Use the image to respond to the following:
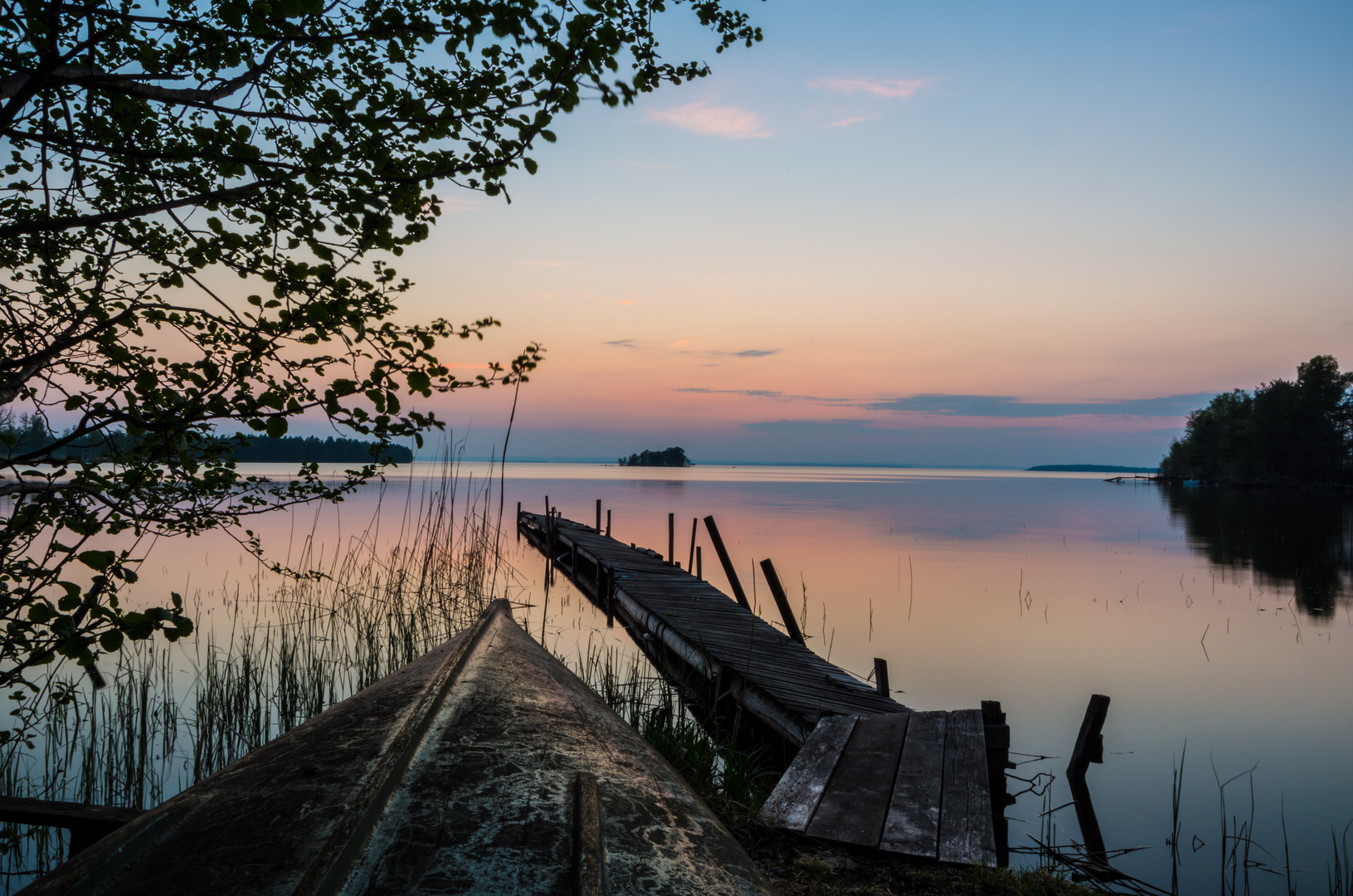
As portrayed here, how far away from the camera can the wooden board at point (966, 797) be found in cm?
395

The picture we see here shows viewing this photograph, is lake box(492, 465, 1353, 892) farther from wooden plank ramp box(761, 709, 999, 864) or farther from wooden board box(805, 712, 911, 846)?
wooden board box(805, 712, 911, 846)

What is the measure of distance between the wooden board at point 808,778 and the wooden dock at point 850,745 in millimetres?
10

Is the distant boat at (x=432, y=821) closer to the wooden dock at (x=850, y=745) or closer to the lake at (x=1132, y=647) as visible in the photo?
the wooden dock at (x=850, y=745)

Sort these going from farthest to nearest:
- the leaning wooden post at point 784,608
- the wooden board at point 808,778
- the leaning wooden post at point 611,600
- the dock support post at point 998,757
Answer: the leaning wooden post at point 611,600, the leaning wooden post at point 784,608, the dock support post at point 998,757, the wooden board at point 808,778

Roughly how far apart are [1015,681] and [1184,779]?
3.05 meters

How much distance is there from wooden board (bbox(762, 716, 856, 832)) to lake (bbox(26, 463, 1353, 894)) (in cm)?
157

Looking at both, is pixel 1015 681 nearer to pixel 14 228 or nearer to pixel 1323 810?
pixel 1323 810

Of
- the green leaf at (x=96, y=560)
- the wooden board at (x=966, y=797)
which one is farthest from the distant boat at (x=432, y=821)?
the wooden board at (x=966, y=797)

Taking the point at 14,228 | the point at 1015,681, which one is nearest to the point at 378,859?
the point at 14,228

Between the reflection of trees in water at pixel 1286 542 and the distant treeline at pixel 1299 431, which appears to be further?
the distant treeline at pixel 1299 431

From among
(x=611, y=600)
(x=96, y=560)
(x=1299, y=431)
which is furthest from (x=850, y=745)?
(x=1299, y=431)

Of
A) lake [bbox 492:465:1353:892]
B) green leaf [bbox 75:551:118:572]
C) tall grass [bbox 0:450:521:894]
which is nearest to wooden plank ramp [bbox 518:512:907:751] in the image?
lake [bbox 492:465:1353:892]

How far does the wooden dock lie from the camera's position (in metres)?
4.21

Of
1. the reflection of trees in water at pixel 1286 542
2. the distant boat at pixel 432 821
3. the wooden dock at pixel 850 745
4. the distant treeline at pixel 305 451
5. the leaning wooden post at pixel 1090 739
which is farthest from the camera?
the distant treeline at pixel 305 451
